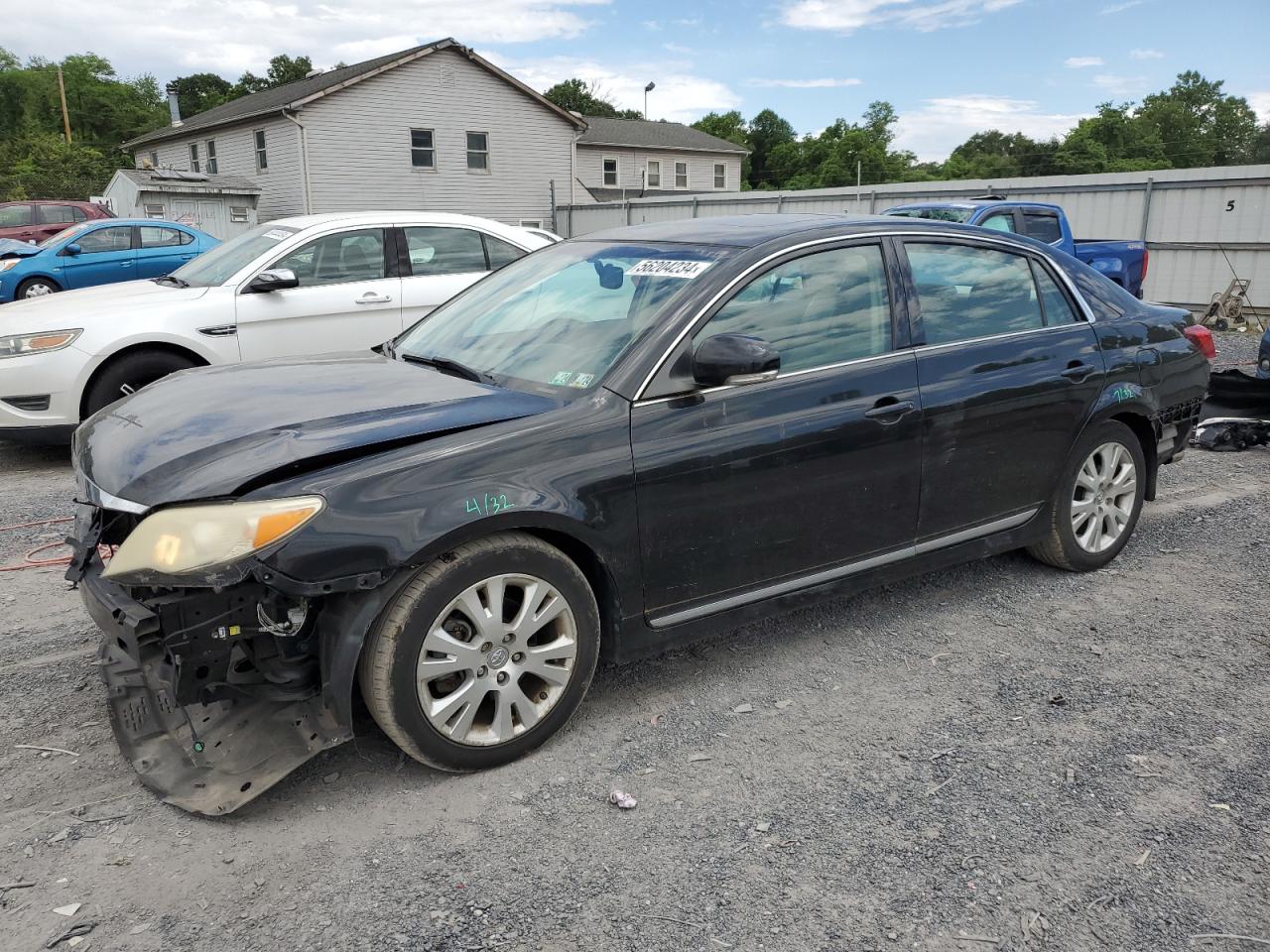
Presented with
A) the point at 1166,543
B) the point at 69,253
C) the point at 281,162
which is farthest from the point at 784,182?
the point at 1166,543

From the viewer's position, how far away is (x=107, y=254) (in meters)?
15.2

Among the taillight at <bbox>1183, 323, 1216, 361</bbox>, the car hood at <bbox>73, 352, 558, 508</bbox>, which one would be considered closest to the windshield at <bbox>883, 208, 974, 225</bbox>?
the taillight at <bbox>1183, 323, 1216, 361</bbox>

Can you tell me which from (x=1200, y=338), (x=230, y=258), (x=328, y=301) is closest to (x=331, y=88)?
(x=230, y=258)

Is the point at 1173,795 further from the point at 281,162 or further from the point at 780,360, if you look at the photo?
the point at 281,162

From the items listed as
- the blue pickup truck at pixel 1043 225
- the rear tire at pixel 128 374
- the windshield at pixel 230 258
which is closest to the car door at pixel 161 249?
the windshield at pixel 230 258

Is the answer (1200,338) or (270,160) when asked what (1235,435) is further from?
(270,160)

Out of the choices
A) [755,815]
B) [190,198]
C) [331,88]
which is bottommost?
[755,815]

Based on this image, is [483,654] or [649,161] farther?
[649,161]

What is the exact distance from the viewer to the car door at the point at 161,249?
14805 mm

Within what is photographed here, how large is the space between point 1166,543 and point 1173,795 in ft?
8.83

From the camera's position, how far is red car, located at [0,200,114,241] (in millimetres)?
20203

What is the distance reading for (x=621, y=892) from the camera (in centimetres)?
259

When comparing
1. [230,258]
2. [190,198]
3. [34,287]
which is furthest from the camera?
[190,198]

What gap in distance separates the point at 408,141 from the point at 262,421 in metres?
30.4
